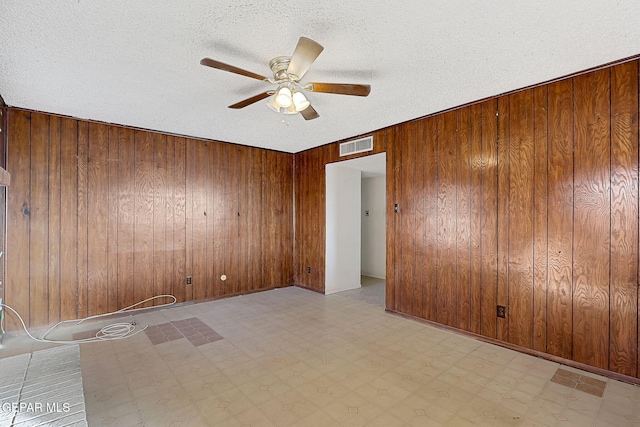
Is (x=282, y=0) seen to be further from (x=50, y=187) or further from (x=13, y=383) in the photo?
(x=50, y=187)

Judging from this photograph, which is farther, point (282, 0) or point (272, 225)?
point (272, 225)

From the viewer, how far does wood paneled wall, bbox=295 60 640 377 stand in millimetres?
2398

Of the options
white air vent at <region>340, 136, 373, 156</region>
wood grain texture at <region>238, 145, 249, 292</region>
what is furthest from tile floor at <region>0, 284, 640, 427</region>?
white air vent at <region>340, 136, 373, 156</region>

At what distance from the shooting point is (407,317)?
3.83 meters

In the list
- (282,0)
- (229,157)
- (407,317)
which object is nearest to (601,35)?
(282,0)

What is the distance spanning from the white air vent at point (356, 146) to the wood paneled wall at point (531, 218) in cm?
42

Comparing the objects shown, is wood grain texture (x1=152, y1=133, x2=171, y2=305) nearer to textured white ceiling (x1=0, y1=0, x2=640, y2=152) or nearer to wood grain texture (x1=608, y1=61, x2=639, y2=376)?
textured white ceiling (x1=0, y1=0, x2=640, y2=152)

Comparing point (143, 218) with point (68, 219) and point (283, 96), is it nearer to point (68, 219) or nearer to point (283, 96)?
point (68, 219)

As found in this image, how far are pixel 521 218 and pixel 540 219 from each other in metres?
0.15

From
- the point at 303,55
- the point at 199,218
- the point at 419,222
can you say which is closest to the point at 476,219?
the point at 419,222

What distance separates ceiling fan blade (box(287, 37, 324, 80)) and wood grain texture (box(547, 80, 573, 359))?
7.46ft

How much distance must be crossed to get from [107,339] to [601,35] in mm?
4913

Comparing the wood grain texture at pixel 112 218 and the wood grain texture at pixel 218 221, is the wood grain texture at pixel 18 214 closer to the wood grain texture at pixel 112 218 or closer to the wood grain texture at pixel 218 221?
the wood grain texture at pixel 112 218

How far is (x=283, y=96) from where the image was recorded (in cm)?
227
